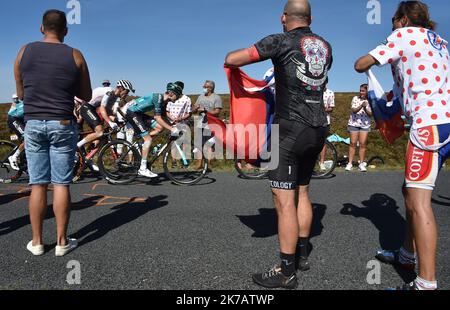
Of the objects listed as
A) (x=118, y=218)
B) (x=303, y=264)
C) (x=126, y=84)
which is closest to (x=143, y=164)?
(x=126, y=84)

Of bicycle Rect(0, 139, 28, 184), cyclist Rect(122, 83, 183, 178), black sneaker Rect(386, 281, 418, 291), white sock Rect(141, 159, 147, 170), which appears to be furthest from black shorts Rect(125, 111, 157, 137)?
black sneaker Rect(386, 281, 418, 291)

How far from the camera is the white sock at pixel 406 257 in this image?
10.3 ft

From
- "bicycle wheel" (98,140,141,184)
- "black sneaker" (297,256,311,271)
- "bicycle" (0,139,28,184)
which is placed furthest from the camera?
"bicycle" (0,139,28,184)

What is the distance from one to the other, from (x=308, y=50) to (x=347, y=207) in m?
3.55

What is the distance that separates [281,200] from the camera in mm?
2812

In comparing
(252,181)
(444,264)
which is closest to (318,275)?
(444,264)

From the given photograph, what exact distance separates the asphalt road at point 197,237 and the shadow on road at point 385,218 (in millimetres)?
14

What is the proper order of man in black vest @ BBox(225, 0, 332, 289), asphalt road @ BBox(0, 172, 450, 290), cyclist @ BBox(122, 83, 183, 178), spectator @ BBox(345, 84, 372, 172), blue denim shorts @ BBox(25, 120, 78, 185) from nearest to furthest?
1. man in black vest @ BBox(225, 0, 332, 289)
2. asphalt road @ BBox(0, 172, 450, 290)
3. blue denim shorts @ BBox(25, 120, 78, 185)
4. cyclist @ BBox(122, 83, 183, 178)
5. spectator @ BBox(345, 84, 372, 172)

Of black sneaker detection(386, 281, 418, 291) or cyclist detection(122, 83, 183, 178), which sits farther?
cyclist detection(122, 83, 183, 178)

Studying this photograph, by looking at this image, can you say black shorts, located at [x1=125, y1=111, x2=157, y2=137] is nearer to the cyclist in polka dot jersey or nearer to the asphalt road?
the asphalt road

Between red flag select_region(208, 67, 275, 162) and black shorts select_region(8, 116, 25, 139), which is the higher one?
red flag select_region(208, 67, 275, 162)

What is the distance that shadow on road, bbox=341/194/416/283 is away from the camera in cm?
387

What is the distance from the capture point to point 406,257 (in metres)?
3.17
